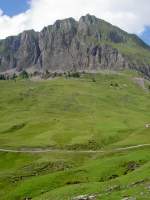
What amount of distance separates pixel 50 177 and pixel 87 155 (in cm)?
4726

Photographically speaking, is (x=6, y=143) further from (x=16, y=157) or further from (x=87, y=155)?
(x=87, y=155)

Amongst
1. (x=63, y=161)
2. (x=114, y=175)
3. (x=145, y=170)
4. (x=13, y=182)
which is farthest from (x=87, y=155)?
(x=145, y=170)

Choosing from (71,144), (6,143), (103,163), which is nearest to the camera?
(103,163)

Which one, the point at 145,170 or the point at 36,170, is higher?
the point at 145,170

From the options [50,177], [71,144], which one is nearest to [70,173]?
[50,177]

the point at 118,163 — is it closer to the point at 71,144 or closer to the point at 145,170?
the point at 145,170

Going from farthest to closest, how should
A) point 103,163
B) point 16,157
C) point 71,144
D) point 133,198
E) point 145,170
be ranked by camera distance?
point 71,144
point 16,157
point 103,163
point 145,170
point 133,198

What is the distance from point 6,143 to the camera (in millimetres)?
165625

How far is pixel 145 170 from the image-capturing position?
63.9 m

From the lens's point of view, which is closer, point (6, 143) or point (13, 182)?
point (13, 182)

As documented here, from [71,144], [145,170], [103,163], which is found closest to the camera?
[145,170]

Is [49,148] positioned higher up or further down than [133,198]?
further down

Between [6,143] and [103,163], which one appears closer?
[103,163]

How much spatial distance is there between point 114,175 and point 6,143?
93685 millimetres
